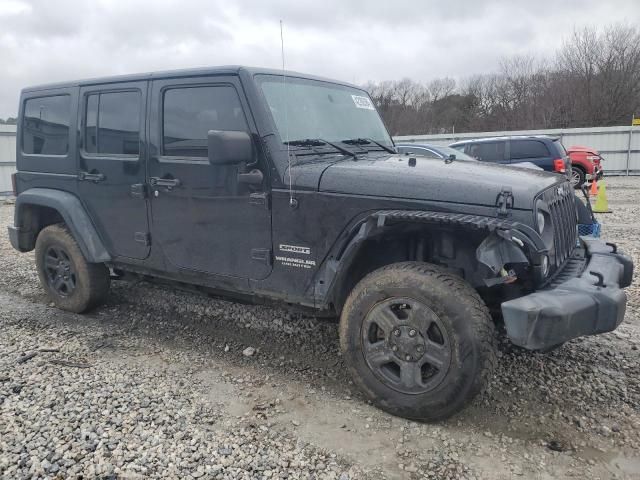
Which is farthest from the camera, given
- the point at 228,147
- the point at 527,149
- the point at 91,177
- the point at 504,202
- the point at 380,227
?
the point at 527,149

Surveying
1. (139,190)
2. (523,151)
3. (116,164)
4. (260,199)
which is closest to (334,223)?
(260,199)

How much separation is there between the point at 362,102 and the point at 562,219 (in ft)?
6.27

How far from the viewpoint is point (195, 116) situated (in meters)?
3.75

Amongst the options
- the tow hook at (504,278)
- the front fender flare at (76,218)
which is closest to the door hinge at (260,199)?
the tow hook at (504,278)

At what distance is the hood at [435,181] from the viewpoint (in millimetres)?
2823

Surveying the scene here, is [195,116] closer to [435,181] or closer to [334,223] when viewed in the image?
[334,223]

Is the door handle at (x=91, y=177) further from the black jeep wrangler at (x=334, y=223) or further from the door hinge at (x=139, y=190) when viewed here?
the door hinge at (x=139, y=190)

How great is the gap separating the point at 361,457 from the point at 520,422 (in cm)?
102

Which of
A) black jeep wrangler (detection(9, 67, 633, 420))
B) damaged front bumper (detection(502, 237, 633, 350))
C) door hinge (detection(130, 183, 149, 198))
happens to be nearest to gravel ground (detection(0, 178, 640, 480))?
black jeep wrangler (detection(9, 67, 633, 420))

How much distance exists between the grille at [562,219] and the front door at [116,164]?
2.95 metres

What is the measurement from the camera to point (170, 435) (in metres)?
2.86

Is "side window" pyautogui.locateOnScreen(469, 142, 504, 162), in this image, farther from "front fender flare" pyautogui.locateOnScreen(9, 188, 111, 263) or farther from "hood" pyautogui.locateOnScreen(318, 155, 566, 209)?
"front fender flare" pyautogui.locateOnScreen(9, 188, 111, 263)

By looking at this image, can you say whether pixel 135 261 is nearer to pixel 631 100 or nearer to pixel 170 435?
pixel 170 435

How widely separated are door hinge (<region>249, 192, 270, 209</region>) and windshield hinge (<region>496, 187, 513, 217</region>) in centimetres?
145
